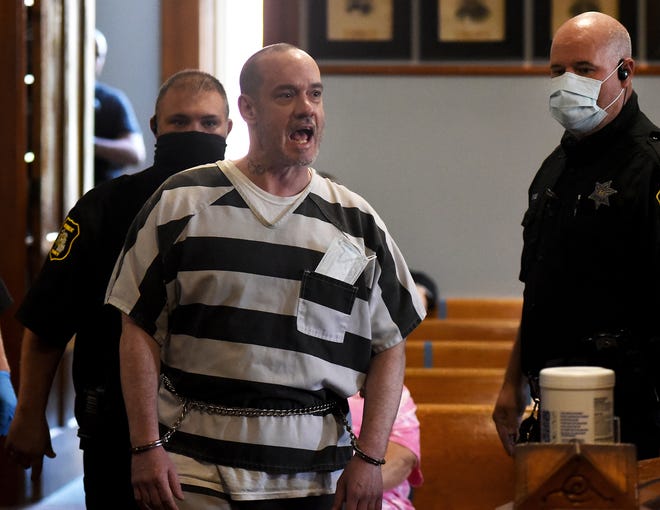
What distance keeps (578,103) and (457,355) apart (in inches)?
101

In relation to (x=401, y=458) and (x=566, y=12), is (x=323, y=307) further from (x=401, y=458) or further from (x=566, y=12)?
(x=566, y=12)

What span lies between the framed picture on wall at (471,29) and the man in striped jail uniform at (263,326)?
425 cm

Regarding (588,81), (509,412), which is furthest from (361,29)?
(509,412)

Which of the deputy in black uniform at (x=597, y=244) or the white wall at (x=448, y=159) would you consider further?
the white wall at (x=448, y=159)

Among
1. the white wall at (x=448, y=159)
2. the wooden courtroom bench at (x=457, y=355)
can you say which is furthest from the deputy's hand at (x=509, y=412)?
the white wall at (x=448, y=159)

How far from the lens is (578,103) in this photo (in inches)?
106

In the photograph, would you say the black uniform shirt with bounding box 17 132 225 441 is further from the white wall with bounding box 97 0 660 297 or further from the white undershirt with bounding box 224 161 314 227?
the white wall with bounding box 97 0 660 297

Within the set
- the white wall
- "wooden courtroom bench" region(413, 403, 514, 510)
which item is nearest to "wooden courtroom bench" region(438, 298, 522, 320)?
the white wall

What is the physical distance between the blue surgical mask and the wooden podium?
4.46 ft

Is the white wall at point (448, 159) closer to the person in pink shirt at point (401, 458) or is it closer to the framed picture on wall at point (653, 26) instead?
the framed picture on wall at point (653, 26)

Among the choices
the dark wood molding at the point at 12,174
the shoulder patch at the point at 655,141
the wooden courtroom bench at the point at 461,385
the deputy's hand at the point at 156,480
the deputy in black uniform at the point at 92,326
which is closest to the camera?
the deputy's hand at the point at 156,480

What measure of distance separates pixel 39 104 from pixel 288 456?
3234 mm

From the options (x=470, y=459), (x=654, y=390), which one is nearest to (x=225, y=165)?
(x=654, y=390)

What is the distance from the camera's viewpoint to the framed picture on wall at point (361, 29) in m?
6.50
